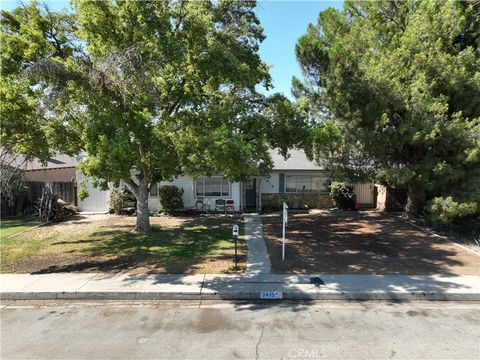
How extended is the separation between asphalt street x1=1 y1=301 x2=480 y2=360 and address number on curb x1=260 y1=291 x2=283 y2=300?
0.96ft

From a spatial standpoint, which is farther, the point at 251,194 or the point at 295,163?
the point at 295,163

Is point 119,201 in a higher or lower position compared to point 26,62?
lower

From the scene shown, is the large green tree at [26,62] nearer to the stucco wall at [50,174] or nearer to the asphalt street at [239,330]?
the asphalt street at [239,330]

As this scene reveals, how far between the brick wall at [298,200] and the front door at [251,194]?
86 centimetres

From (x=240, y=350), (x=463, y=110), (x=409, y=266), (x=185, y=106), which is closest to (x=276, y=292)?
(x=240, y=350)

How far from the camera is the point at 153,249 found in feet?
44.9

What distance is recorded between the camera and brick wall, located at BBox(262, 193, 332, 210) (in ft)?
80.3

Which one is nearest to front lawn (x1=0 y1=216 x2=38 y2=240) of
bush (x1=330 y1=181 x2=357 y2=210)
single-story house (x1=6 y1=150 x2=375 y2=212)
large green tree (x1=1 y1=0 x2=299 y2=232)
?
single-story house (x1=6 y1=150 x2=375 y2=212)

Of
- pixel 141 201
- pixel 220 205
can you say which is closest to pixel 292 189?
pixel 220 205

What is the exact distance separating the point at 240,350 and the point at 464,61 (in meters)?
14.2

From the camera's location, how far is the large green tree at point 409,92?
48.6 ft

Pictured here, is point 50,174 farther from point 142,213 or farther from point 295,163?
point 295,163

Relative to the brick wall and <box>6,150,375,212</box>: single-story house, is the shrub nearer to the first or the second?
<box>6,150,375,212</box>: single-story house

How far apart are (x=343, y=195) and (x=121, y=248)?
14505 millimetres
